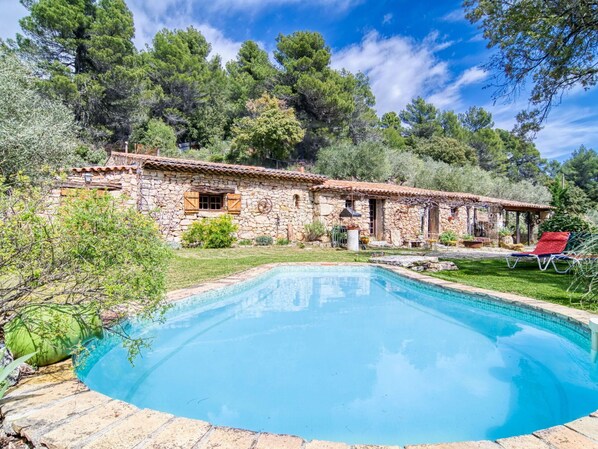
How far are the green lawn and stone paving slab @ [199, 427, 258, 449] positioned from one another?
101 inches

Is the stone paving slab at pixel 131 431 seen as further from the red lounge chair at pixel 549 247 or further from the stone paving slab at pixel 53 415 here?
the red lounge chair at pixel 549 247

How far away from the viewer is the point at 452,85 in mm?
26203

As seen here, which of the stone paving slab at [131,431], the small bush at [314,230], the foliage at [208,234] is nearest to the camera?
the stone paving slab at [131,431]

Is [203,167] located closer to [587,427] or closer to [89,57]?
[587,427]

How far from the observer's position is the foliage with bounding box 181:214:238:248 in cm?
1269

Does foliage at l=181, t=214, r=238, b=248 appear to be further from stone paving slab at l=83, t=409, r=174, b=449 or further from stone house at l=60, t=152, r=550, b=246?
stone paving slab at l=83, t=409, r=174, b=449

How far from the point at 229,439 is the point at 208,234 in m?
11.3

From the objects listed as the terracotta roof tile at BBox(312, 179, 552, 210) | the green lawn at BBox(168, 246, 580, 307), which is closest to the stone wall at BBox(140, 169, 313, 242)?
the terracotta roof tile at BBox(312, 179, 552, 210)

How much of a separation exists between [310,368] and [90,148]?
22.2 metres

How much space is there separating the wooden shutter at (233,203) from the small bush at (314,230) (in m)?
3.16

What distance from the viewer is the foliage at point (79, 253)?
2.57m

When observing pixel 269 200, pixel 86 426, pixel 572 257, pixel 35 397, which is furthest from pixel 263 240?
pixel 86 426

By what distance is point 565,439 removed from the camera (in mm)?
1864

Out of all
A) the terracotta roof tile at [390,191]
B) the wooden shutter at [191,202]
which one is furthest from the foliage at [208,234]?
the terracotta roof tile at [390,191]
